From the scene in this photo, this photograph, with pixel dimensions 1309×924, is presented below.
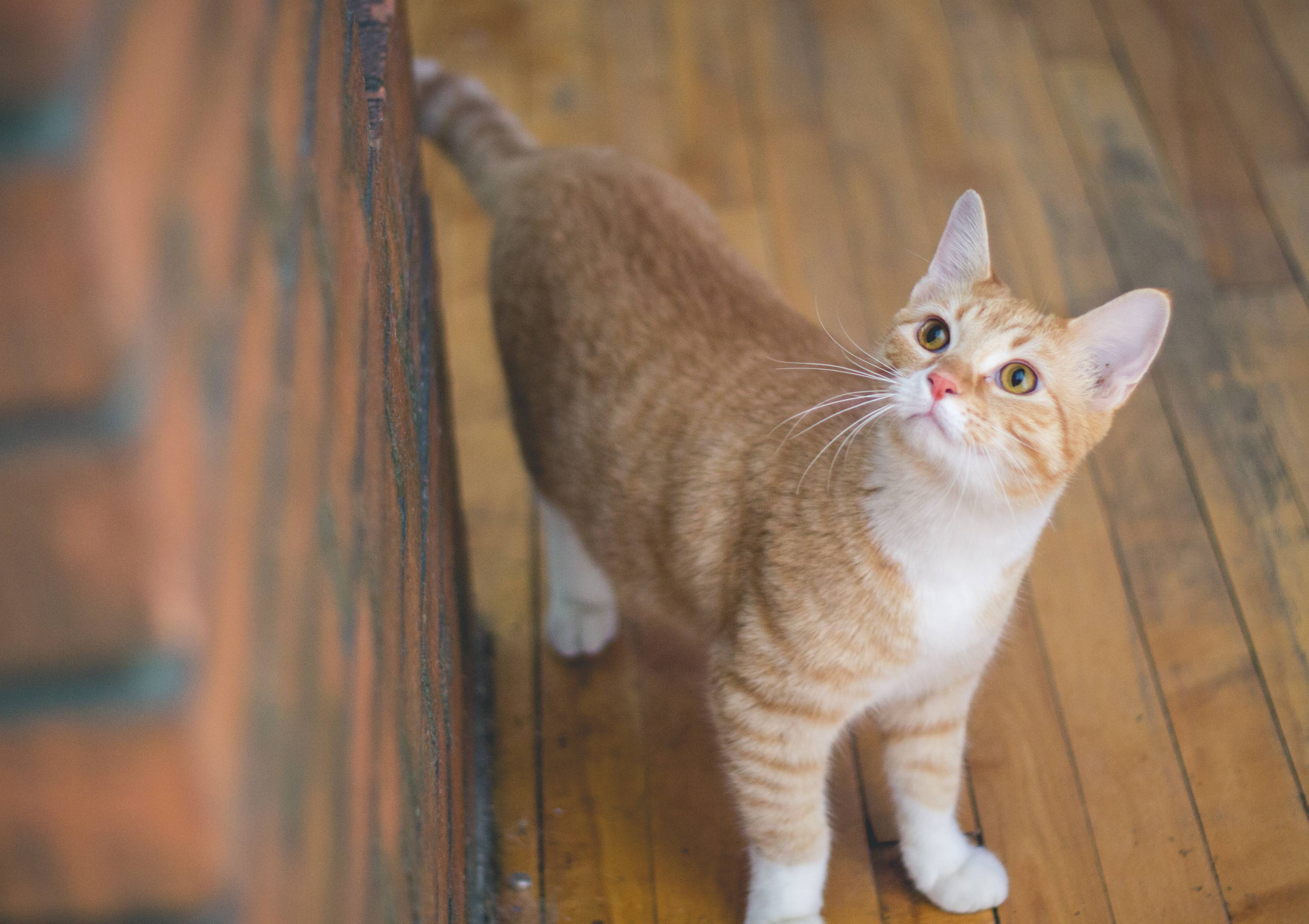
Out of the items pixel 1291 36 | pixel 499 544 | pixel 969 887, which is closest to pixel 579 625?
pixel 499 544

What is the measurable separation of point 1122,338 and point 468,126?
3.66 feet

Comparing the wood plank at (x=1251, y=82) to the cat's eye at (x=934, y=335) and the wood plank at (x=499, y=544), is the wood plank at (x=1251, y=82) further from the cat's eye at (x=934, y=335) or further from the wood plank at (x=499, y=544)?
the wood plank at (x=499, y=544)

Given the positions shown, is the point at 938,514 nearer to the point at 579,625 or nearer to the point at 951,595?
the point at 951,595

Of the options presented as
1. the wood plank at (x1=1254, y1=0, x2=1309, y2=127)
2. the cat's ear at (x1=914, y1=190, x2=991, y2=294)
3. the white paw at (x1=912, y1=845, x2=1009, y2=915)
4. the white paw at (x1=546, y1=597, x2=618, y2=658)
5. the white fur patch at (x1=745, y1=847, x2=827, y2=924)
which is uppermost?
the wood plank at (x1=1254, y1=0, x2=1309, y2=127)

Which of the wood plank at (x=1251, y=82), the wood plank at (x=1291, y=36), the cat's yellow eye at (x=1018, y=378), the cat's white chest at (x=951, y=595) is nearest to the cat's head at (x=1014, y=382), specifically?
the cat's yellow eye at (x=1018, y=378)

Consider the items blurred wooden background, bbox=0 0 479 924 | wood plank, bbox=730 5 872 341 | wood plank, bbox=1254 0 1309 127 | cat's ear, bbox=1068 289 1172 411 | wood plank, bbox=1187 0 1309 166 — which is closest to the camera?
blurred wooden background, bbox=0 0 479 924

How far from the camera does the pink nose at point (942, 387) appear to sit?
1.27m

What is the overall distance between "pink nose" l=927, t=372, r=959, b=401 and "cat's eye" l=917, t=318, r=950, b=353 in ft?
0.40

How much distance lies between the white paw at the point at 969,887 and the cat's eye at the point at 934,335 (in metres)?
0.73

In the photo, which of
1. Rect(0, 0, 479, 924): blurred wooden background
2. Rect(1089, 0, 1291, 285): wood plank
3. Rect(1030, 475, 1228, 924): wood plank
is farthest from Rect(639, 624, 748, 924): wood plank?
Rect(1089, 0, 1291, 285): wood plank

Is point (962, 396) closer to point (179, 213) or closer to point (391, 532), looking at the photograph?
point (391, 532)

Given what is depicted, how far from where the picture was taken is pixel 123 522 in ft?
1.33

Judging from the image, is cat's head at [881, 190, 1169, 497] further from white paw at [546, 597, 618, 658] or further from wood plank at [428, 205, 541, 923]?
wood plank at [428, 205, 541, 923]

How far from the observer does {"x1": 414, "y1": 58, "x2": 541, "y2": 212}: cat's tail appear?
1900 mm
